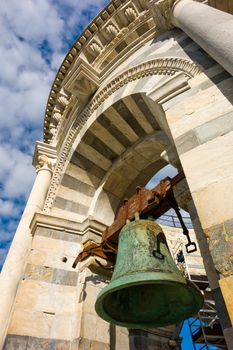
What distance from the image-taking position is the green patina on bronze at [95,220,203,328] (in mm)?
2005

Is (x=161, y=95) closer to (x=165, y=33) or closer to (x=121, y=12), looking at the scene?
(x=165, y=33)

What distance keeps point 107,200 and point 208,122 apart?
279cm

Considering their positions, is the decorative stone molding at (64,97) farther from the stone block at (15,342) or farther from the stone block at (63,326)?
the stone block at (15,342)

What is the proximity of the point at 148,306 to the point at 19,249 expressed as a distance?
7.97 ft

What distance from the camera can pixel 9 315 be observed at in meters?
3.34

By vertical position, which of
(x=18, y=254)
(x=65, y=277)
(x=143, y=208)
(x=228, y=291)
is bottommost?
(x=228, y=291)

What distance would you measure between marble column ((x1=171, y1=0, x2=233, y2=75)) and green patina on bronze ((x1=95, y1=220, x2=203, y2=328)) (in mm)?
1420

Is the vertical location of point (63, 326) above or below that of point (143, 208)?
below

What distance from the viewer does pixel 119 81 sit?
4191 millimetres

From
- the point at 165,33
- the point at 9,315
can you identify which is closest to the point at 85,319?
the point at 9,315

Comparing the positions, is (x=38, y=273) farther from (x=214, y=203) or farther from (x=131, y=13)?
(x=131, y=13)

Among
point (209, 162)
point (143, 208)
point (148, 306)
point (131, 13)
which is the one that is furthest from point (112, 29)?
point (148, 306)

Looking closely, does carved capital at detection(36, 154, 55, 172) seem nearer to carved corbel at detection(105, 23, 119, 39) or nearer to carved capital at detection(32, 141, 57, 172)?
carved capital at detection(32, 141, 57, 172)

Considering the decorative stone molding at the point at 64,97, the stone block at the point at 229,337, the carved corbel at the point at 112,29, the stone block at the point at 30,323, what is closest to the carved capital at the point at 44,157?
the decorative stone molding at the point at 64,97
